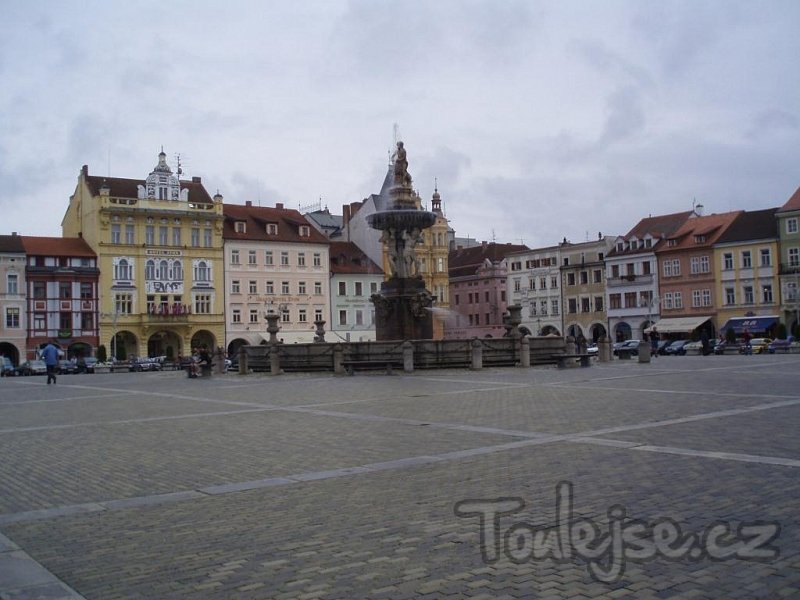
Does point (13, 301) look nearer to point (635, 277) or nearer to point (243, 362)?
point (243, 362)

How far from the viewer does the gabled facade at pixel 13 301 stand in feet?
223

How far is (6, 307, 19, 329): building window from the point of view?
2682 inches

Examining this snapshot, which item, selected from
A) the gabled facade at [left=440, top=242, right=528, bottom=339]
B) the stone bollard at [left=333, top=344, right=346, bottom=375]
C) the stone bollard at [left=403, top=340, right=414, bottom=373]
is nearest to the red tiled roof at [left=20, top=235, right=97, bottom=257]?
the gabled facade at [left=440, top=242, right=528, bottom=339]

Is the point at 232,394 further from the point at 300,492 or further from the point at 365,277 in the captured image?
the point at 365,277

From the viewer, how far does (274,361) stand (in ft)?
115

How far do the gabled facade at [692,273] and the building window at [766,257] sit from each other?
435 centimetres

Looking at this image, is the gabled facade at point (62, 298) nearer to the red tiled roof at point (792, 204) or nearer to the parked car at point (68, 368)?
the parked car at point (68, 368)

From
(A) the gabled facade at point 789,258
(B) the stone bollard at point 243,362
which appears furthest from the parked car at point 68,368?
(A) the gabled facade at point 789,258

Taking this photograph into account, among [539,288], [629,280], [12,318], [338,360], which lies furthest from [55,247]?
[629,280]

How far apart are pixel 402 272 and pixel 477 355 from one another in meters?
7.59

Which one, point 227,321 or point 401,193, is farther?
point 227,321

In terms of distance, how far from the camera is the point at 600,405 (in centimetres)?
1742

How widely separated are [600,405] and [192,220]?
63.5 metres

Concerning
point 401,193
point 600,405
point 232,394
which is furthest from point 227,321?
point 600,405
